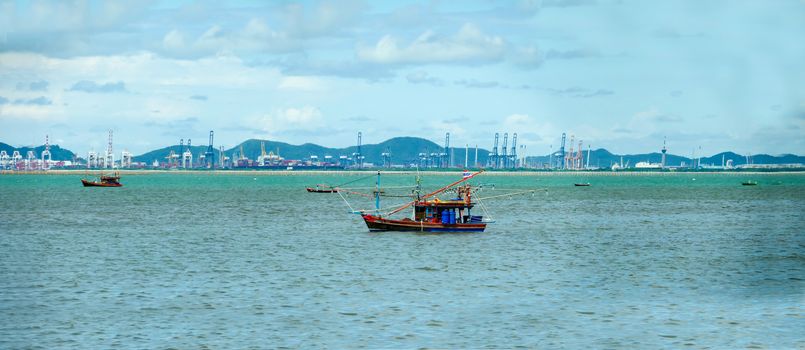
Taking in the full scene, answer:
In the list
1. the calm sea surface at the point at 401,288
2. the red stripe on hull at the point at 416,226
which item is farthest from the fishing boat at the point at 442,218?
the calm sea surface at the point at 401,288

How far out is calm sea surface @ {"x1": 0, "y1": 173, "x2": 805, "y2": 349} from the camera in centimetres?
3694

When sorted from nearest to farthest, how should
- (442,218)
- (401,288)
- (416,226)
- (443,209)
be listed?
1. (401,288)
2. (442,218)
3. (443,209)
4. (416,226)

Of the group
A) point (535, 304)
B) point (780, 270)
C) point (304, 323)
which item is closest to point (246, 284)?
point (304, 323)

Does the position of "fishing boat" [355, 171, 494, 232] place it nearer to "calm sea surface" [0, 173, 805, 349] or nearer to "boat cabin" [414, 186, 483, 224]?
"boat cabin" [414, 186, 483, 224]

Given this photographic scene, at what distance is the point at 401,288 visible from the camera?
1941 inches

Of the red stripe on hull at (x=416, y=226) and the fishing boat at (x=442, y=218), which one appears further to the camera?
the red stripe on hull at (x=416, y=226)

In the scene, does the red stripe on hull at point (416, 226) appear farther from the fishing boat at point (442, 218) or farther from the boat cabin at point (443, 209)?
the boat cabin at point (443, 209)

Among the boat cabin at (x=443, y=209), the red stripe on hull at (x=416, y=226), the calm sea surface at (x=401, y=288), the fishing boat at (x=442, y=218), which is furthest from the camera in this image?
the red stripe on hull at (x=416, y=226)

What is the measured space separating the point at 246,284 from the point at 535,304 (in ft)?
54.1

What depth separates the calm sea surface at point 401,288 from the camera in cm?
3694

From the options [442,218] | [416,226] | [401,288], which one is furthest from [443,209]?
[401,288]

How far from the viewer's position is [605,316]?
40938 mm

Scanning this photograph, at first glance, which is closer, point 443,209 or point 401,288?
point 401,288

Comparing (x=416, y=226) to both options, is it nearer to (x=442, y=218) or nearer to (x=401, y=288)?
(x=442, y=218)
